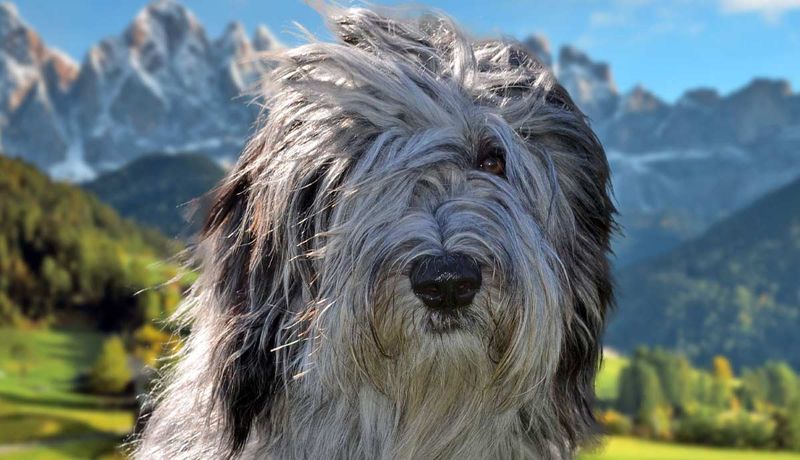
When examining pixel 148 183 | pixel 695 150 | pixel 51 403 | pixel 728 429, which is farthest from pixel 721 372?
pixel 695 150

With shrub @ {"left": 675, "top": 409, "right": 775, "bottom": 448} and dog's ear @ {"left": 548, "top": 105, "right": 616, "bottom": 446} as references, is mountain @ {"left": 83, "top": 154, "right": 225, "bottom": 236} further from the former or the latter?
dog's ear @ {"left": 548, "top": 105, "right": 616, "bottom": 446}

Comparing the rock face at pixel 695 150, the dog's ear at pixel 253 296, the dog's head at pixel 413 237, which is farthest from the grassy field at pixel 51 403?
the rock face at pixel 695 150

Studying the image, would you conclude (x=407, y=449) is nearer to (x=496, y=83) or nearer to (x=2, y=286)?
(x=496, y=83)

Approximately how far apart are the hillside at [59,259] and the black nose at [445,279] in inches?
606

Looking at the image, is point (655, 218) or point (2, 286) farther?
point (655, 218)

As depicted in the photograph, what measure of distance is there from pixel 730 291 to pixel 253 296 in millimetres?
53229

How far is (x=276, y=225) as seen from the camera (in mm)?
2508

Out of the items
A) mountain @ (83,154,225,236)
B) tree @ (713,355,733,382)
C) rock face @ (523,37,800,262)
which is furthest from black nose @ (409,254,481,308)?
rock face @ (523,37,800,262)

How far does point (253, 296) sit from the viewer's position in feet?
8.50

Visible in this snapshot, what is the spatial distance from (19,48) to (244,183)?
69.2 meters

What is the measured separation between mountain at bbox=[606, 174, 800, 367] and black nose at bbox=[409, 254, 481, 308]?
121 feet

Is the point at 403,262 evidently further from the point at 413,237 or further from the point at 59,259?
the point at 59,259

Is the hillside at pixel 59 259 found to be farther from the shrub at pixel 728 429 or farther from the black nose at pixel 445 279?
the black nose at pixel 445 279

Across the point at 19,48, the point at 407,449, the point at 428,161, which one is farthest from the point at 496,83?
the point at 19,48
